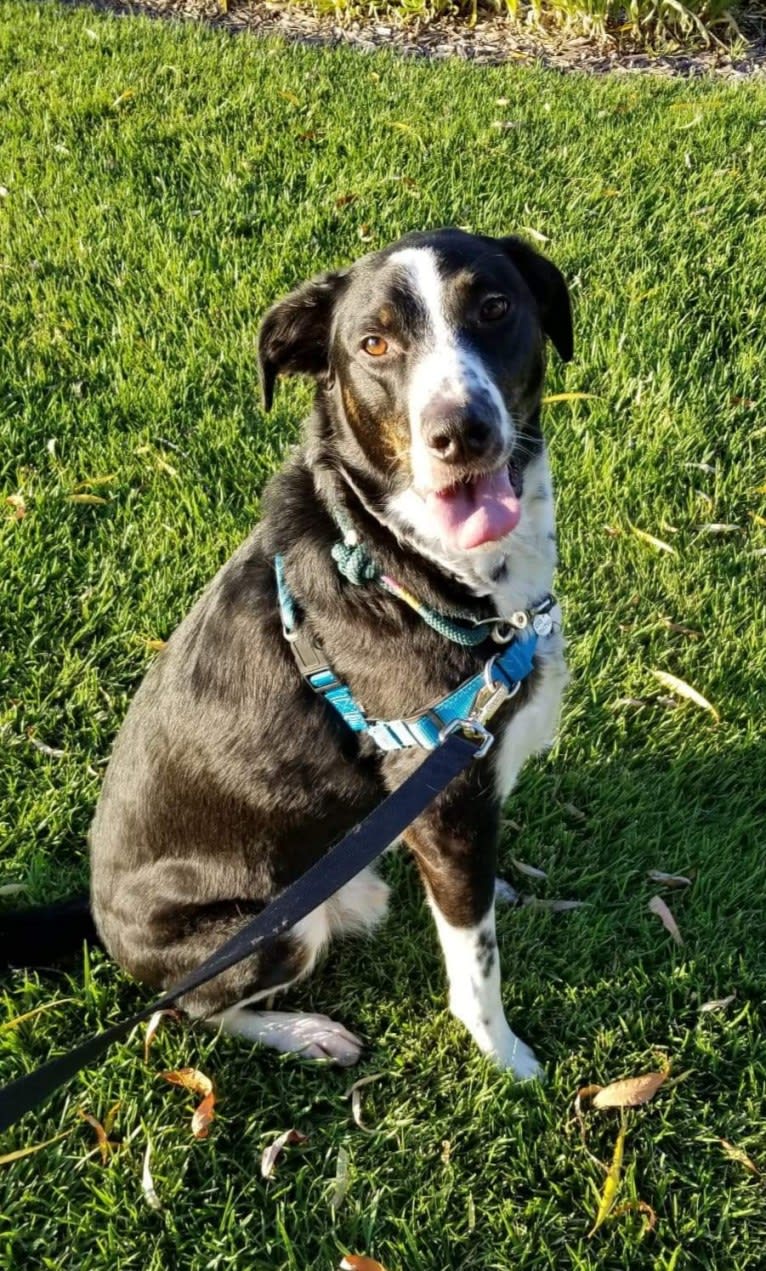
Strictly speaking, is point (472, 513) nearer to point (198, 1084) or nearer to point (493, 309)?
point (493, 309)

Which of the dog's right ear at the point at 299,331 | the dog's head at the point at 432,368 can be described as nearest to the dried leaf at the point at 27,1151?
the dog's head at the point at 432,368

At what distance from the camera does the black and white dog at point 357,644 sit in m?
2.28

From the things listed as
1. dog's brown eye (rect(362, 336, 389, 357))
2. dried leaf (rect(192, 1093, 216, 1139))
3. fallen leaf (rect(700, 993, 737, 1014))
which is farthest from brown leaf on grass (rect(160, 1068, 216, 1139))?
dog's brown eye (rect(362, 336, 389, 357))

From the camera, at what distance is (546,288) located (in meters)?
2.64

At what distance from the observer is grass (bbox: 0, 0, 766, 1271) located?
243cm

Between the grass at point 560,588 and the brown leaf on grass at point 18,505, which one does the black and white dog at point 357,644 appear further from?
the brown leaf on grass at point 18,505

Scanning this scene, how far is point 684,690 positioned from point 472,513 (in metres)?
1.48

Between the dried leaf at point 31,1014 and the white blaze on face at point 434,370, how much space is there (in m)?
1.61

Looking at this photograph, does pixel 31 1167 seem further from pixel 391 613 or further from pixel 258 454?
pixel 258 454

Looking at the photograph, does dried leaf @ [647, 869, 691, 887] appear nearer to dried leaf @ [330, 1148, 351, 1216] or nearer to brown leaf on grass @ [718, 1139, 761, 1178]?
brown leaf on grass @ [718, 1139, 761, 1178]

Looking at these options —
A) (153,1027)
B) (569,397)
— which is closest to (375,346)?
(153,1027)

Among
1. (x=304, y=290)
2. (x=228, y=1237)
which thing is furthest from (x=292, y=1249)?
(x=304, y=290)

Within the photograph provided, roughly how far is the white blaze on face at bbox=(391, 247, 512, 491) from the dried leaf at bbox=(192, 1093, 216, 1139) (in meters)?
1.56

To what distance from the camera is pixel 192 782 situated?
239cm
